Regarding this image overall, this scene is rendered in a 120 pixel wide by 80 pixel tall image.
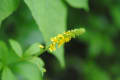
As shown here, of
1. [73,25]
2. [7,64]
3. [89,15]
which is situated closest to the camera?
[7,64]

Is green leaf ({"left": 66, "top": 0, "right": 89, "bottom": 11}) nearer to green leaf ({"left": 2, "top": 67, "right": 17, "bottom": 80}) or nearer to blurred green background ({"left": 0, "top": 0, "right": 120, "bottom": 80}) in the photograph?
green leaf ({"left": 2, "top": 67, "right": 17, "bottom": 80})

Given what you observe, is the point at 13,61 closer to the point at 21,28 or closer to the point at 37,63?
the point at 37,63

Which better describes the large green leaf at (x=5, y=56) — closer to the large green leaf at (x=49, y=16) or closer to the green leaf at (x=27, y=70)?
the green leaf at (x=27, y=70)

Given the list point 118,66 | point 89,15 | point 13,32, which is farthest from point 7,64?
point 118,66

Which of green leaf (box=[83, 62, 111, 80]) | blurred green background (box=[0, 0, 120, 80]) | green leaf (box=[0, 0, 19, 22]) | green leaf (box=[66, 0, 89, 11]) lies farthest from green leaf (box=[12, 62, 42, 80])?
green leaf (box=[83, 62, 111, 80])

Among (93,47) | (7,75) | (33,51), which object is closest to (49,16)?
(33,51)

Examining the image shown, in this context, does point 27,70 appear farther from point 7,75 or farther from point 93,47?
point 93,47
